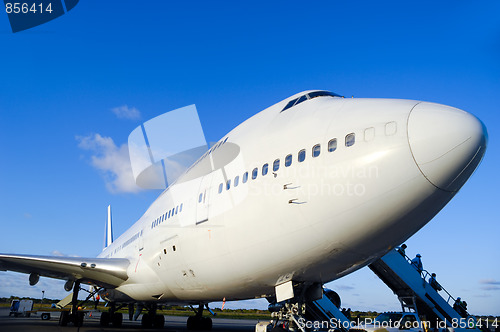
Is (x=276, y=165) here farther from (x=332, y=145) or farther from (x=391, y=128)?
(x=391, y=128)

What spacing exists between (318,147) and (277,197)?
1.12 metres

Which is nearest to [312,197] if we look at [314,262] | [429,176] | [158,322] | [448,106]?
[314,262]

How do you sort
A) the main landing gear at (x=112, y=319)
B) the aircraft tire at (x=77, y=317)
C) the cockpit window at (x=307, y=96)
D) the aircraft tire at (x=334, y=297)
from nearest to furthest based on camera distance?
1. the cockpit window at (x=307, y=96)
2. the aircraft tire at (x=334, y=297)
3. the aircraft tire at (x=77, y=317)
4. the main landing gear at (x=112, y=319)

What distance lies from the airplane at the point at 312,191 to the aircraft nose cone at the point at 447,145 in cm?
1

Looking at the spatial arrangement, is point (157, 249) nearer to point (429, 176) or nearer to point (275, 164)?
point (275, 164)

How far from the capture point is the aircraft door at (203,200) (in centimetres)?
841

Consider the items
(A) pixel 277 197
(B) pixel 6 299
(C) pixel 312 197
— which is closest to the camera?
(C) pixel 312 197

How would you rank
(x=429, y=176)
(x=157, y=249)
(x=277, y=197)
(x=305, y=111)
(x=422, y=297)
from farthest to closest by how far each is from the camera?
1. (x=422, y=297)
2. (x=157, y=249)
3. (x=305, y=111)
4. (x=277, y=197)
5. (x=429, y=176)

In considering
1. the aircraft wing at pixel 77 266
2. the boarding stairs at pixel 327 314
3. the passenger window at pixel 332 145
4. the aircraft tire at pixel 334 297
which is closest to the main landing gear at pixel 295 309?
the passenger window at pixel 332 145

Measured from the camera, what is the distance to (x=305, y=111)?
24.0 ft

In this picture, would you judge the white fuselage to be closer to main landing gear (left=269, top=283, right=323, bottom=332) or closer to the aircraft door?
the aircraft door

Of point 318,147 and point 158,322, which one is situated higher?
point 318,147

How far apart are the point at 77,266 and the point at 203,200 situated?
25.4 ft

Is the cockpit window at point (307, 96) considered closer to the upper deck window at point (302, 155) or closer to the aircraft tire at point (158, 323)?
the upper deck window at point (302, 155)
